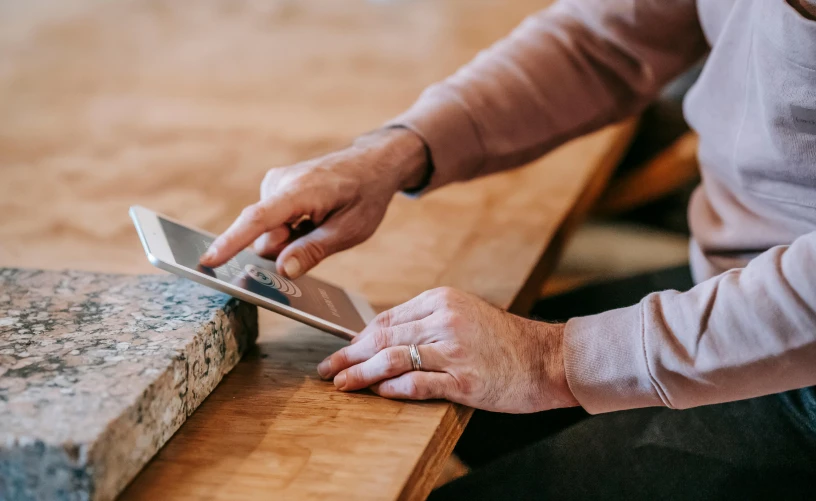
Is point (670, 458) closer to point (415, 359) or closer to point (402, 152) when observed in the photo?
point (415, 359)

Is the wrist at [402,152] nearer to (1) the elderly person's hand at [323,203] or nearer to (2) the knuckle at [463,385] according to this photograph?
(1) the elderly person's hand at [323,203]

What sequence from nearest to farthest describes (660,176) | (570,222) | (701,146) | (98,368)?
(98,368) < (701,146) < (570,222) < (660,176)

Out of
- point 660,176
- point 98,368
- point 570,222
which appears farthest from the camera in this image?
point 660,176

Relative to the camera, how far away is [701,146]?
0.85 m

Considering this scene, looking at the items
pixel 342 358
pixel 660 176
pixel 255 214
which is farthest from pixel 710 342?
pixel 660 176

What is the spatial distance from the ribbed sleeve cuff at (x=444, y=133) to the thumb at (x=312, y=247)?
6.1 inches

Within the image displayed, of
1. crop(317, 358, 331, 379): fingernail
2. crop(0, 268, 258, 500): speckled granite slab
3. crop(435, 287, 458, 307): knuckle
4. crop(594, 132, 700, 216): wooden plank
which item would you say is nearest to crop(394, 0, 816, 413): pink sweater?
crop(435, 287, 458, 307): knuckle

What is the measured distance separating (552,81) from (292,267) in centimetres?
42

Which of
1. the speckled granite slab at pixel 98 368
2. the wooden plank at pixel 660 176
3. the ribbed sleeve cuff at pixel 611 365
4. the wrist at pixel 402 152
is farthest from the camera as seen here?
the wooden plank at pixel 660 176

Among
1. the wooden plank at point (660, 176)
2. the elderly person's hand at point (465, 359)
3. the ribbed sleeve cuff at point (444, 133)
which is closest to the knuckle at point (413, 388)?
the elderly person's hand at point (465, 359)

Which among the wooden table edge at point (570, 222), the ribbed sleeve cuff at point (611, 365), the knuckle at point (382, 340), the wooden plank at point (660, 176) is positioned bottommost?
the wooden plank at point (660, 176)

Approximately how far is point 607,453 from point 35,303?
0.53 meters

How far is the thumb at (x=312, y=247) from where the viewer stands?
2.41 ft

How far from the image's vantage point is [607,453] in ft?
2.21
